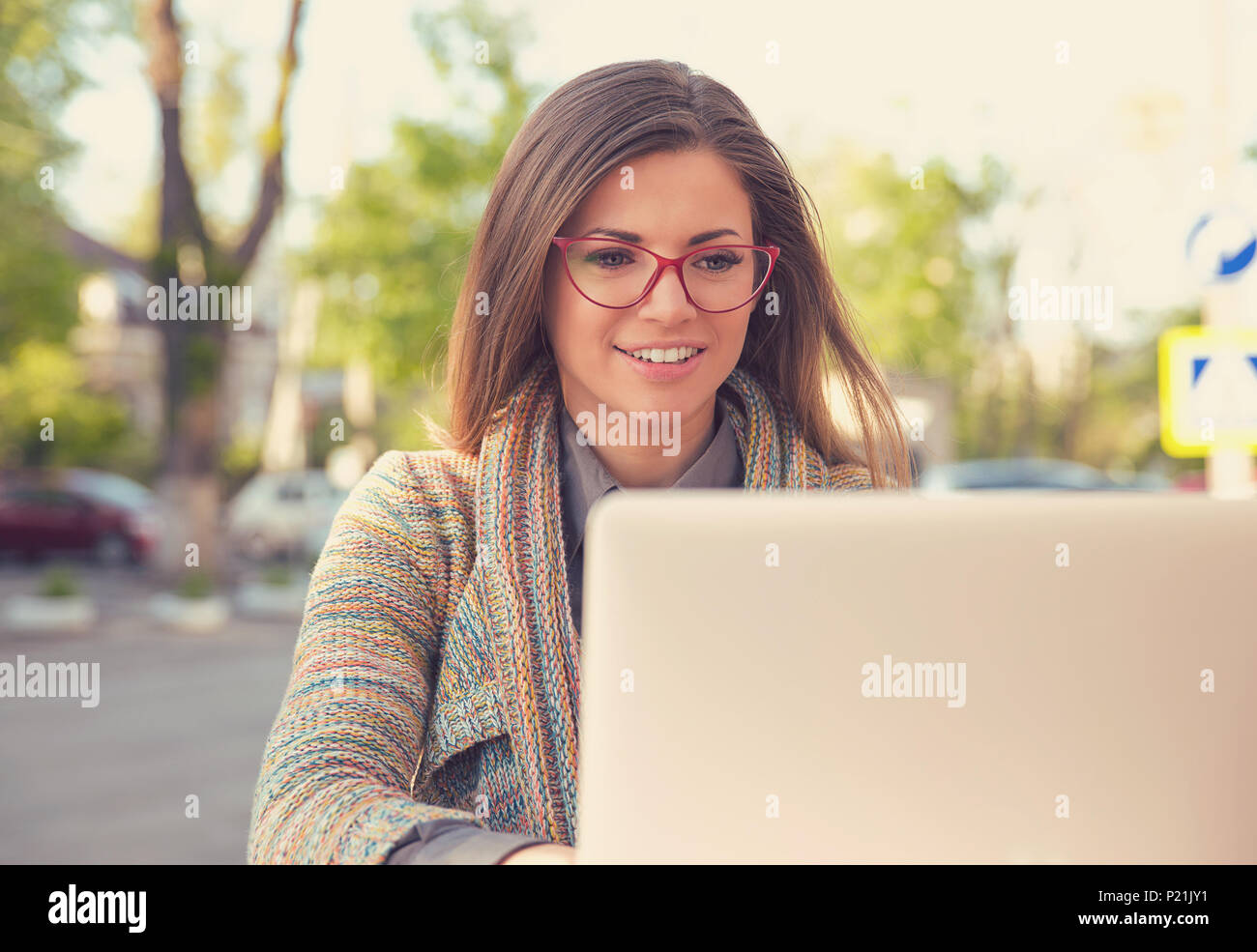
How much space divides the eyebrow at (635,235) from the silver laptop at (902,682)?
0.78 metres

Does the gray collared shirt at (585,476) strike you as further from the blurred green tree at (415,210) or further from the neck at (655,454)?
the blurred green tree at (415,210)

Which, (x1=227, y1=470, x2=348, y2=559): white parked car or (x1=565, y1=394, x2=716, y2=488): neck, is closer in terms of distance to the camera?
(x1=565, y1=394, x2=716, y2=488): neck

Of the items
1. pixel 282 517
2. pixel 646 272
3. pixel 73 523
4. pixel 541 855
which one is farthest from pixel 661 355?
pixel 282 517

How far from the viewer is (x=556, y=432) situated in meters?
1.68

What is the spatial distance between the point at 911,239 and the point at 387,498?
15.7 metres

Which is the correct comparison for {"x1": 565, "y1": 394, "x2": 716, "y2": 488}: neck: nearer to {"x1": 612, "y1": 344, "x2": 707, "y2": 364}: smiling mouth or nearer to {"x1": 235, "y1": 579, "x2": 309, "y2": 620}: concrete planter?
{"x1": 612, "y1": 344, "x2": 707, "y2": 364}: smiling mouth

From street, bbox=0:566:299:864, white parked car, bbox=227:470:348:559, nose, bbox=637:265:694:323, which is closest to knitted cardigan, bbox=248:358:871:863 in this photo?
nose, bbox=637:265:694:323

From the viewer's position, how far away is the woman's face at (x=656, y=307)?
5.00 feet

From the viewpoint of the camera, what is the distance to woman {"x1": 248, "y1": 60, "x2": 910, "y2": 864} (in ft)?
4.58

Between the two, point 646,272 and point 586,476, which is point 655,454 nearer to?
point 586,476

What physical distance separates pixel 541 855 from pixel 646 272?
2.70ft

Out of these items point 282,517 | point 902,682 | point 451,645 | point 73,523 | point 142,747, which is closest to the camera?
point 902,682
